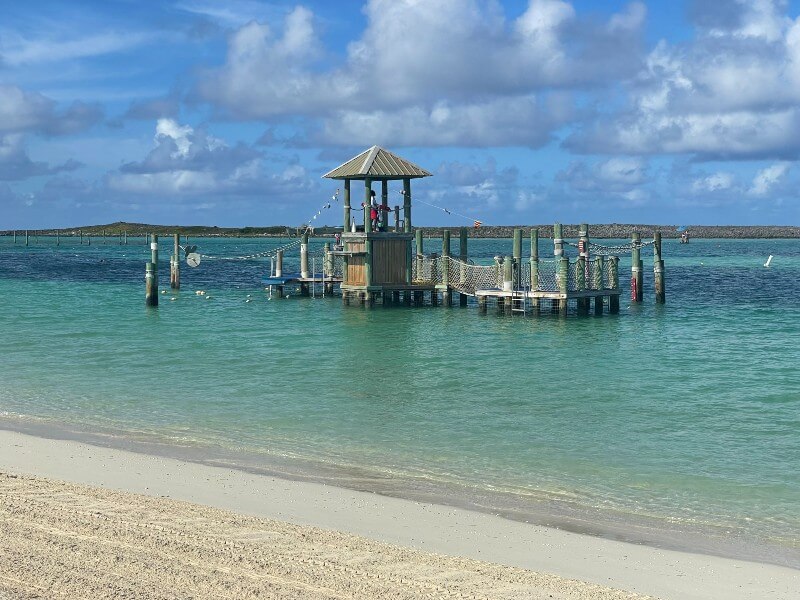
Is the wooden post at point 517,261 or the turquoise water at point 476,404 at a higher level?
the wooden post at point 517,261

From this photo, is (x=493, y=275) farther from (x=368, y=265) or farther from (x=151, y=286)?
(x=151, y=286)

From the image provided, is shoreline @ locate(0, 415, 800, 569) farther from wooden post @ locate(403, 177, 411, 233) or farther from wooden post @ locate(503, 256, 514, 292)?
wooden post @ locate(403, 177, 411, 233)

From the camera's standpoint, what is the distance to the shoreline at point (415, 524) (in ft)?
25.1

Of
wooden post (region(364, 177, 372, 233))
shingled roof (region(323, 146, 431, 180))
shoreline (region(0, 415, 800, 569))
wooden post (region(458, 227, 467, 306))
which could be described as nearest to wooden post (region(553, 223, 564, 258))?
wooden post (region(458, 227, 467, 306))

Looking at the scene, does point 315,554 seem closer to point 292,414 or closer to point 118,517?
point 118,517

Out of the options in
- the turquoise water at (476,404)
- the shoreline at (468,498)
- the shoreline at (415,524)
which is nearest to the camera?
the shoreline at (415,524)

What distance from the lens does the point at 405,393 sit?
1808 centimetres

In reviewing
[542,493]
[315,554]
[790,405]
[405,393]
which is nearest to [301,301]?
[405,393]

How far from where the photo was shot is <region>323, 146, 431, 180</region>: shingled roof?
32688 millimetres

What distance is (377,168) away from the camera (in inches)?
1293

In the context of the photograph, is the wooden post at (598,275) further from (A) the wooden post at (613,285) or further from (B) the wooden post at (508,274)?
(B) the wooden post at (508,274)

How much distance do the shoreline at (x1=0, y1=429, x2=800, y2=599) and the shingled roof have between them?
70.2 feet

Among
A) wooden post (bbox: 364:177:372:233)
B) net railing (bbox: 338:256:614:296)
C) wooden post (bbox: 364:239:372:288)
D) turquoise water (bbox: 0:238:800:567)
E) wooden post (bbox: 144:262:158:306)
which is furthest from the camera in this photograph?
wooden post (bbox: 144:262:158:306)

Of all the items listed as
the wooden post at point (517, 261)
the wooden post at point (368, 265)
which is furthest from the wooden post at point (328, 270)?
the wooden post at point (517, 261)
